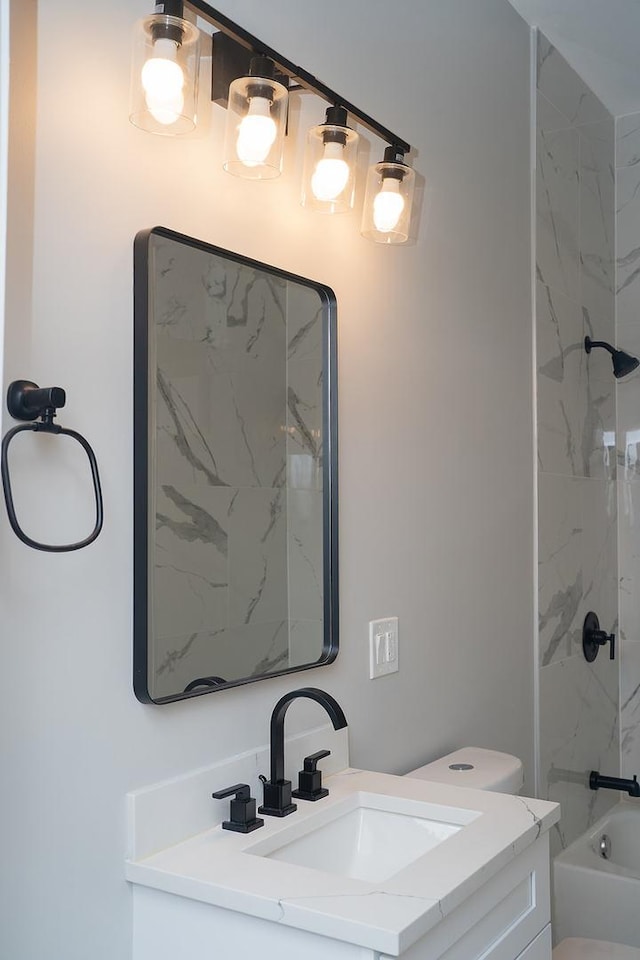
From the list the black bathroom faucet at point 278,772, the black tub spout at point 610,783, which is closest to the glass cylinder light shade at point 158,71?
the black bathroom faucet at point 278,772

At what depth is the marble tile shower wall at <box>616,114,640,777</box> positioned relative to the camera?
319 centimetres

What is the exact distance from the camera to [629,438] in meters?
3.21

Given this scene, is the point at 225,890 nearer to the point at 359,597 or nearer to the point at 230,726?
the point at 230,726

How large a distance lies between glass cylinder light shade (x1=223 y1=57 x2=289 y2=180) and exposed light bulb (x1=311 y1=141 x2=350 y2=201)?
18 cm

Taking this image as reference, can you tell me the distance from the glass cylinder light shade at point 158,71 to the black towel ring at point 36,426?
1.42ft

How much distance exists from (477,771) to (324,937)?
85 centimetres

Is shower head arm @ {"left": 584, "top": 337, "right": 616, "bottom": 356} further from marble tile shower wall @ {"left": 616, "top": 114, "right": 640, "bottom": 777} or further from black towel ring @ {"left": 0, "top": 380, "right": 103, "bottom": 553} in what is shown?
black towel ring @ {"left": 0, "top": 380, "right": 103, "bottom": 553}

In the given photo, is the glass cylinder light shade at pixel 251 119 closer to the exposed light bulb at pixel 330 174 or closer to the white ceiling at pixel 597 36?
the exposed light bulb at pixel 330 174

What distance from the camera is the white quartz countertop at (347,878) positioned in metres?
1.12

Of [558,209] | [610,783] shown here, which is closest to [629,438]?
[558,209]

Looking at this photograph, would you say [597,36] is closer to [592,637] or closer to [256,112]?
[256,112]

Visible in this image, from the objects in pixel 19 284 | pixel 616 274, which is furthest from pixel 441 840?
pixel 616 274

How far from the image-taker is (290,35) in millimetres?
1667

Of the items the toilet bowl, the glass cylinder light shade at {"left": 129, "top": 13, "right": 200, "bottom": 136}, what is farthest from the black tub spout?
the glass cylinder light shade at {"left": 129, "top": 13, "right": 200, "bottom": 136}
